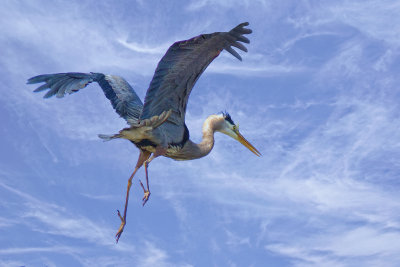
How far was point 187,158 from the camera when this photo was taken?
34.9ft

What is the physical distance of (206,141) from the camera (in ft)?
36.1

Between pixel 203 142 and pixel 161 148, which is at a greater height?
pixel 203 142

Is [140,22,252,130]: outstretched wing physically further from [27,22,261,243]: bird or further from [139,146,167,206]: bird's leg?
[139,146,167,206]: bird's leg

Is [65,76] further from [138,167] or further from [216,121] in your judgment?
[216,121]

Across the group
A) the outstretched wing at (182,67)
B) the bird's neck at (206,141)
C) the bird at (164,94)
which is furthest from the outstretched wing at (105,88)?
the bird's neck at (206,141)

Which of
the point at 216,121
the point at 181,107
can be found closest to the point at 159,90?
the point at 181,107

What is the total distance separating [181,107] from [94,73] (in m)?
1.91

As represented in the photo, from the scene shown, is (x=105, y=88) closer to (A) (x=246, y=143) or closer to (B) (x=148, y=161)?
(B) (x=148, y=161)

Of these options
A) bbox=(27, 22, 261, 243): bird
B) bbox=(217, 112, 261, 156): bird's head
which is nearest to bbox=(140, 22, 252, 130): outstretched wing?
bbox=(27, 22, 261, 243): bird

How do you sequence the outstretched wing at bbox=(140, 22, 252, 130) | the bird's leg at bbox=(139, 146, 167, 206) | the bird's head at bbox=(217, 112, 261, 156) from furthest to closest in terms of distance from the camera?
the bird's head at bbox=(217, 112, 261, 156), the bird's leg at bbox=(139, 146, 167, 206), the outstretched wing at bbox=(140, 22, 252, 130)

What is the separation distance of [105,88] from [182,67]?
1705mm

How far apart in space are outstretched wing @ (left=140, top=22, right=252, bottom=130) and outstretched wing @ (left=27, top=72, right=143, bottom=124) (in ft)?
1.84

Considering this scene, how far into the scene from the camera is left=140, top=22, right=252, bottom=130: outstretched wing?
31.1ft

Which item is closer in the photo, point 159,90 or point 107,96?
point 159,90
